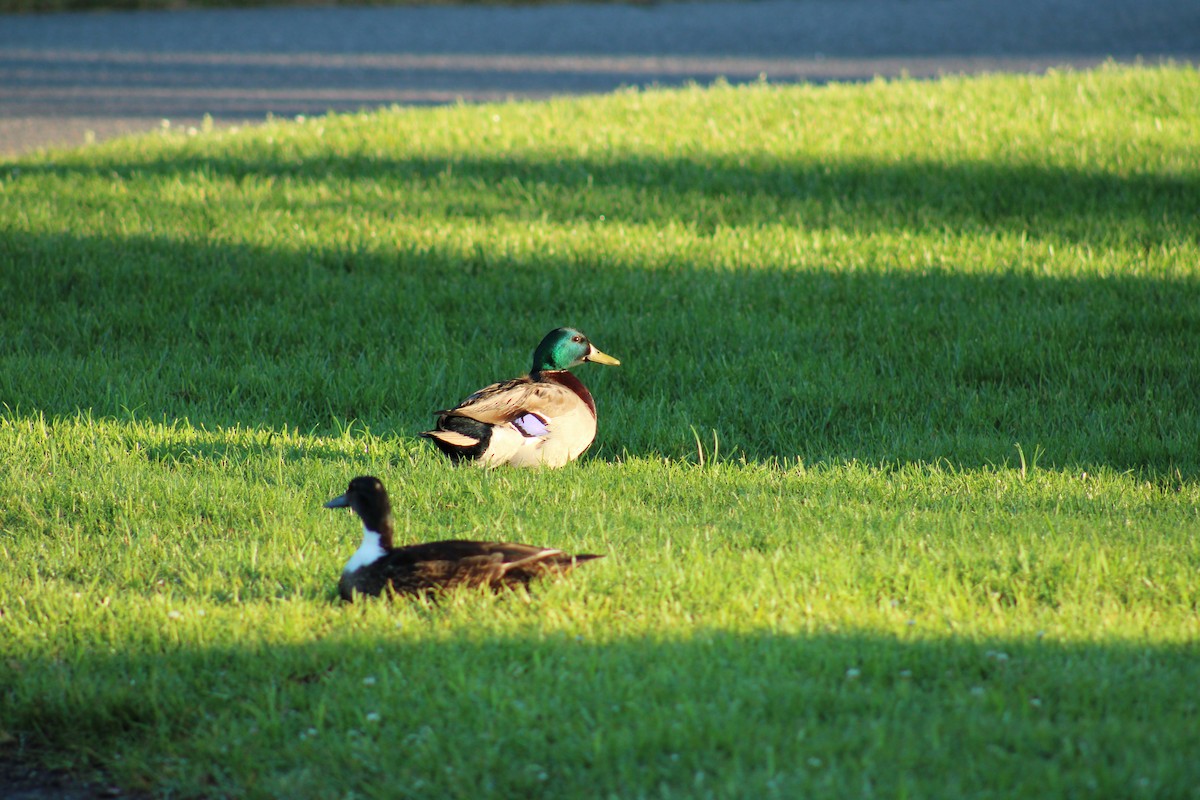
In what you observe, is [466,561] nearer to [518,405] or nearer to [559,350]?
[518,405]

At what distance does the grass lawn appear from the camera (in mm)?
3607

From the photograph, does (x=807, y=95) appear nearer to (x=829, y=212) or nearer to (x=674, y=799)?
(x=829, y=212)

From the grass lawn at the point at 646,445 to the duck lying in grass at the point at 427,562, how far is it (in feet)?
0.29

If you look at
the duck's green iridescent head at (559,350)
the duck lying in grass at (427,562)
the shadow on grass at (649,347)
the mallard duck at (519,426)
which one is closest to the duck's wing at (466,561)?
the duck lying in grass at (427,562)

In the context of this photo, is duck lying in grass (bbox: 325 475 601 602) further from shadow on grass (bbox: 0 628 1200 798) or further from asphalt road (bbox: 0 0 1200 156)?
asphalt road (bbox: 0 0 1200 156)

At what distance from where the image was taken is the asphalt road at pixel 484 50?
1435 cm

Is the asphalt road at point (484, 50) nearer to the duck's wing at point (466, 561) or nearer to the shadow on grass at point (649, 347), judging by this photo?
the shadow on grass at point (649, 347)

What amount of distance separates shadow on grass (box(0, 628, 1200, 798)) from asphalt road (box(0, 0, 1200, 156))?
956cm

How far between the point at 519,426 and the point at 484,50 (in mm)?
12889

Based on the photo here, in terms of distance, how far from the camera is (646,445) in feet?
21.2

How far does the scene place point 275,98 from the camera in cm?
1441

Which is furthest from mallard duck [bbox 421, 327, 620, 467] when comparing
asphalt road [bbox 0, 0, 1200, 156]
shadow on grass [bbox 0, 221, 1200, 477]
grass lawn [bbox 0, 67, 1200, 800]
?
asphalt road [bbox 0, 0, 1200, 156]

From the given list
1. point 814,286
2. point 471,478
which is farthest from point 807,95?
point 471,478

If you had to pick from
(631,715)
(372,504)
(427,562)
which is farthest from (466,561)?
(631,715)
